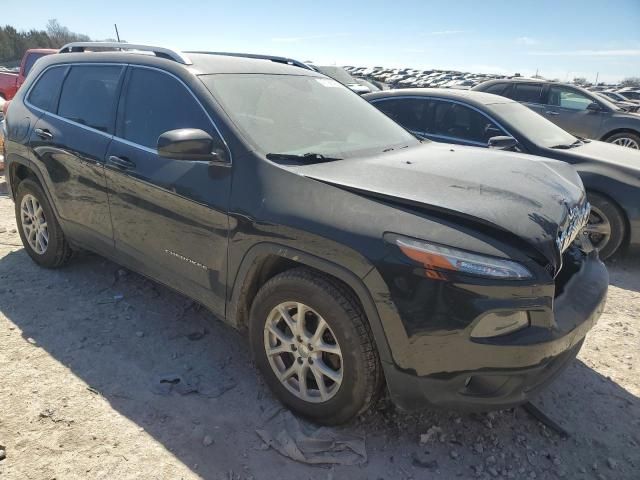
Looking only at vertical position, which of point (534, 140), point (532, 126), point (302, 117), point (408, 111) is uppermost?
point (302, 117)

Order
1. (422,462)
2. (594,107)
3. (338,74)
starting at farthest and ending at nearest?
(338,74), (594,107), (422,462)

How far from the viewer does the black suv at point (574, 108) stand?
909cm

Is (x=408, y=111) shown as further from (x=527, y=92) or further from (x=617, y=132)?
(x=617, y=132)

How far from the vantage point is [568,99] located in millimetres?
9320

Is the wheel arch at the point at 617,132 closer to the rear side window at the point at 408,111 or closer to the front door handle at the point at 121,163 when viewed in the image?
the rear side window at the point at 408,111

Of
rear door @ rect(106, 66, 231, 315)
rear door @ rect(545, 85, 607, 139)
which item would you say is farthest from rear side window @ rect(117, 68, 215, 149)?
rear door @ rect(545, 85, 607, 139)

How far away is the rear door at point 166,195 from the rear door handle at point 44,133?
863 millimetres

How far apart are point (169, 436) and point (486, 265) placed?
173 cm

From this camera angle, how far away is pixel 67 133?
364 centimetres

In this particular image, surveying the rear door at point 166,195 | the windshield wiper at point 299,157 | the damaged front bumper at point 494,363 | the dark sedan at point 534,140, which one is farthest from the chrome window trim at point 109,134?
the dark sedan at point 534,140

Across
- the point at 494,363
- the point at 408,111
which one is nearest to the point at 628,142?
the point at 408,111

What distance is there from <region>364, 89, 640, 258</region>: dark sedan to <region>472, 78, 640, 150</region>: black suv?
3.73 metres

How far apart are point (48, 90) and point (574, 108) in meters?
8.75

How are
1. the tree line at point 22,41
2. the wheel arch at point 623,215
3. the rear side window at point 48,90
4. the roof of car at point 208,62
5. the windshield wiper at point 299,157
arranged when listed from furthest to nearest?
the tree line at point 22,41 → the wheel arch at point 623,215 → the rear side window at point 48,90 → the roof of car at point 208,62 → the windshield wiper at point 299,157
